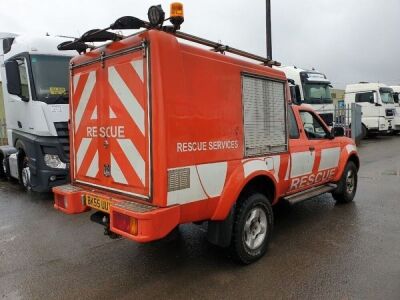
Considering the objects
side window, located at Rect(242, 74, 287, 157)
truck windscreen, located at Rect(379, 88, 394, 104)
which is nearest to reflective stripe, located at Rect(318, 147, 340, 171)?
side window, located at Rect(242, 74, 287, 157)

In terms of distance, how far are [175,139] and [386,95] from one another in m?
22.1

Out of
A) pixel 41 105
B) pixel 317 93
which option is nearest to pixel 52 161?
pixel 41 105

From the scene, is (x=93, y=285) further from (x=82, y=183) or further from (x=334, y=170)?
(x=334, y=170)

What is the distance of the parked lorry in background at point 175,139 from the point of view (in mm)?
3529

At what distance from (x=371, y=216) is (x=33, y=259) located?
16.9 ft

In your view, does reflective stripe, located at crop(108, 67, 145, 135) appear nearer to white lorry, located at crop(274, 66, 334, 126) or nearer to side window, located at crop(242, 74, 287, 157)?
side window, located at crop(242, 74, 287, 157)

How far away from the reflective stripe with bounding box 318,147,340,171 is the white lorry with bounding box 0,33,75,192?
481 cm

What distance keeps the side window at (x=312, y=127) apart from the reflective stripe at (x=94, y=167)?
3235mm

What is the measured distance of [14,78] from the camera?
25.3ft

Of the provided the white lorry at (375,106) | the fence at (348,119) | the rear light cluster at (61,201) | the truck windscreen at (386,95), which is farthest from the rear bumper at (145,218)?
the truck windscreen at (386,95)

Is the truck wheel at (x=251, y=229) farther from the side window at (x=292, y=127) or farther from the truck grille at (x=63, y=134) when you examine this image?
the truck grille at (x=63, y=134)

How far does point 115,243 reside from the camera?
523 centimetres

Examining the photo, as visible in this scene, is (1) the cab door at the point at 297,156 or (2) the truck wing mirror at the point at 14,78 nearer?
(1) the cab door at the point at 297,156

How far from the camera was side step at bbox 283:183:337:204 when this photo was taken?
533 cm
